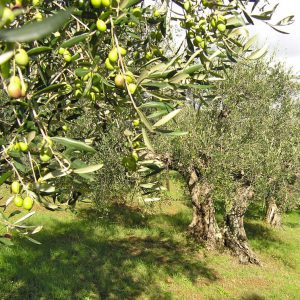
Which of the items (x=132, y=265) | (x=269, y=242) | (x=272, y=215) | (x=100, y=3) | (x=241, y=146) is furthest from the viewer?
(x=272, y=215)

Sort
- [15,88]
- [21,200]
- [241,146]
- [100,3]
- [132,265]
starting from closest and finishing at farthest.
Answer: [15,88] < [100,3] < [21,200] < [132,265] < [241,146]

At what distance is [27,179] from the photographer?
2.60 metres

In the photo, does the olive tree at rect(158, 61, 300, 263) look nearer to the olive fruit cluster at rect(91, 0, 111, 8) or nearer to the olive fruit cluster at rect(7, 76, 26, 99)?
the olive fruit cluster at rect(91, 0, 111, 8)

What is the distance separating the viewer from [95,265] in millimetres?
12836

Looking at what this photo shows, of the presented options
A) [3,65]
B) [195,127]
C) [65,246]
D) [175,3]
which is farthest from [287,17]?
[65,246]

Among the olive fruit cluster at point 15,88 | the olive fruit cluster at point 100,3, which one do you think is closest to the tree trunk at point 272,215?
the olive fruit cluster at point 100,3

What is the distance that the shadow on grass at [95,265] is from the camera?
421 inches

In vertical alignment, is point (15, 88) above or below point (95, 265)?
above

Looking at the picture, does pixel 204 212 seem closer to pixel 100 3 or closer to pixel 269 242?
pixel 269 242

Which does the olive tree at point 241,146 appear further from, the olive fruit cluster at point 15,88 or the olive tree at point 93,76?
the olive fruit cluster at point 15,88

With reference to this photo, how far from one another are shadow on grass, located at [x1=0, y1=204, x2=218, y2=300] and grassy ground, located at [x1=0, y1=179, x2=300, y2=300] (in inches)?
1.0

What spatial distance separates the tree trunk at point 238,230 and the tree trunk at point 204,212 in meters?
0.47

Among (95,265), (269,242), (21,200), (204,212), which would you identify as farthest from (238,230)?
(21,200)

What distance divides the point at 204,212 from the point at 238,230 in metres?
1.50
